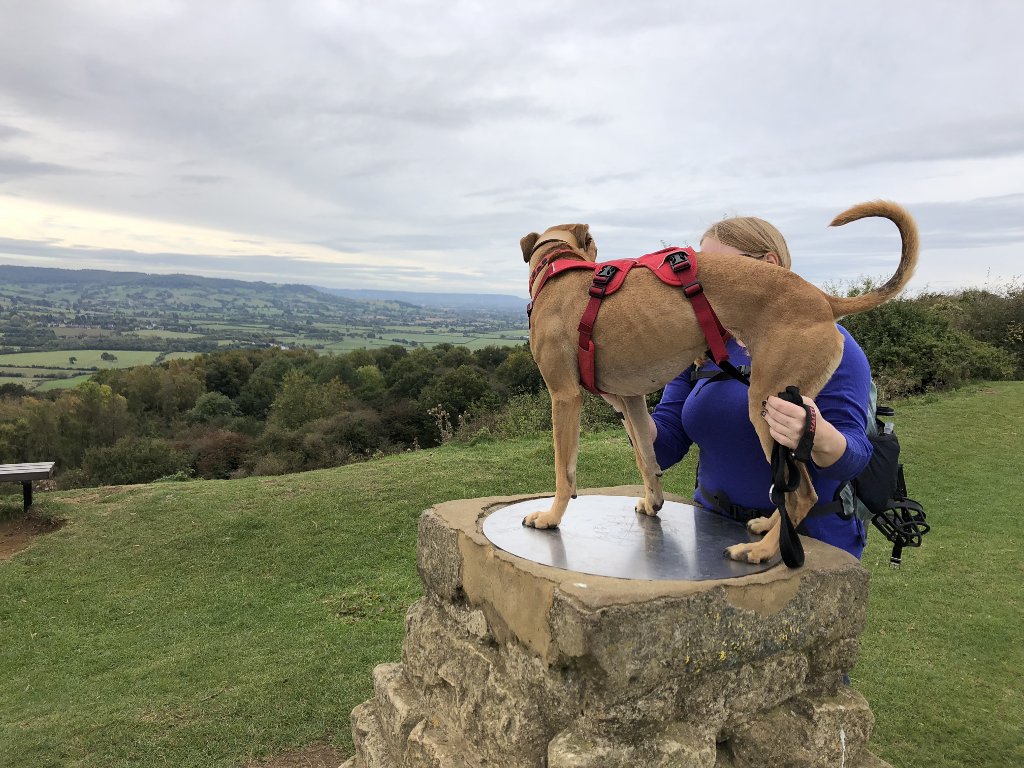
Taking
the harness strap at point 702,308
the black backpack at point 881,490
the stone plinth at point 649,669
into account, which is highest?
the harness strap at point 702,308

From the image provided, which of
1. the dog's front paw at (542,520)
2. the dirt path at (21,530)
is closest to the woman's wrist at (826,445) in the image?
the dog's front paw at (542,520)

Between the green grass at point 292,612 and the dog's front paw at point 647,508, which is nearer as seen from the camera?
the dog's front paw at point 647,508

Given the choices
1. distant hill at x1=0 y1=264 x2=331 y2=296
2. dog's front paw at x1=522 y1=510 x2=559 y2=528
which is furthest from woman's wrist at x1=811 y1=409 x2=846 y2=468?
distant hill at x1=0 y1=264 x2=331 y2=296

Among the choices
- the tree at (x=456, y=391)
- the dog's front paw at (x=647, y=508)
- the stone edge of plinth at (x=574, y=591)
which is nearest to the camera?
the stone edge of plinth at (x=574, y=591)

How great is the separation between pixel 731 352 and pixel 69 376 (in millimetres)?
70110

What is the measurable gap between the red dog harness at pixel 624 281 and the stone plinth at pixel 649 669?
3.19 feet

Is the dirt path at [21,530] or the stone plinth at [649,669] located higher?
the stone plinth at [649,669]

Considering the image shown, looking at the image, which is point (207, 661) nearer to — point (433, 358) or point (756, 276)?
point (756, 276)

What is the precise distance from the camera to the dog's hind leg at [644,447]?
10.9 feet

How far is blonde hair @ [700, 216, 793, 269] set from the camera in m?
3.17

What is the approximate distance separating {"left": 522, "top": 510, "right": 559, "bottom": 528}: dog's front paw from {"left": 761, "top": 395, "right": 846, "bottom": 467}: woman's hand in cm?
117

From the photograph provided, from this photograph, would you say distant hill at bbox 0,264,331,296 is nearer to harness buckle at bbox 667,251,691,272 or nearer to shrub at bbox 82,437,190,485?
shrub at bbox 82,437,190,485

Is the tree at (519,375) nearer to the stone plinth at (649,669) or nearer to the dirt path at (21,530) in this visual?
the dirt path at (21,530)

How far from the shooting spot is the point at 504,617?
2953 mm
